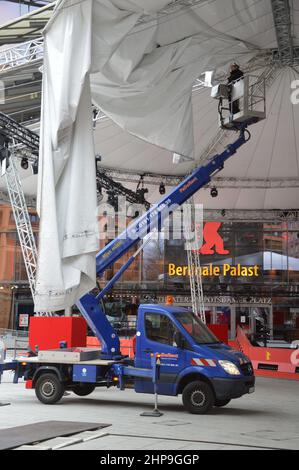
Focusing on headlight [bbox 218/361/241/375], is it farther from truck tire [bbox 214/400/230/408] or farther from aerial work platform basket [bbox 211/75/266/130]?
aerial work platform basket [bbox 211/75/266/130]

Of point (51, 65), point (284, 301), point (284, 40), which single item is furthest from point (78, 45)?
point (284, 301)

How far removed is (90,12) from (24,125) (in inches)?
524

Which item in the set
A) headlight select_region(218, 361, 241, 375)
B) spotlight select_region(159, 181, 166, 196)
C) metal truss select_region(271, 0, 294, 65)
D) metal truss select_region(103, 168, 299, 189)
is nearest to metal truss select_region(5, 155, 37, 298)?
metal truss select_region(103, 168, 299, 189)

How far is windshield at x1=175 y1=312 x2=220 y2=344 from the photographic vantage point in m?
12.9

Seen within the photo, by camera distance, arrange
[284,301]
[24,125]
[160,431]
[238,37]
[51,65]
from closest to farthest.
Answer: [51,65] → [160,431] → [238,37] → [24,125] → [284,301]

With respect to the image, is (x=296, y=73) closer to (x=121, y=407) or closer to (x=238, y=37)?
(x=238, y=37)

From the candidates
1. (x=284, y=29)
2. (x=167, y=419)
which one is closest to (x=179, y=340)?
(x=167, y=419)

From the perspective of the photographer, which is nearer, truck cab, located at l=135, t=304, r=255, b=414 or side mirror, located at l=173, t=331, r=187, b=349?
truck cab, located at l=135, t=304, r=255, b=414

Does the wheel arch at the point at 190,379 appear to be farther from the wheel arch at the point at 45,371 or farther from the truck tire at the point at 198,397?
the wheel arch at the point at 45,371

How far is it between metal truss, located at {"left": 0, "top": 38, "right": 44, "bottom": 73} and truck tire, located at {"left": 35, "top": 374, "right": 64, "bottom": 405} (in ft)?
25.6

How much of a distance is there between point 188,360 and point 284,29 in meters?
7.27

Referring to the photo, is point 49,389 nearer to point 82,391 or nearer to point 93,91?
point 82,391

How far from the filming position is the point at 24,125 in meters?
21.7

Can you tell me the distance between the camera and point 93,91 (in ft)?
34.5
